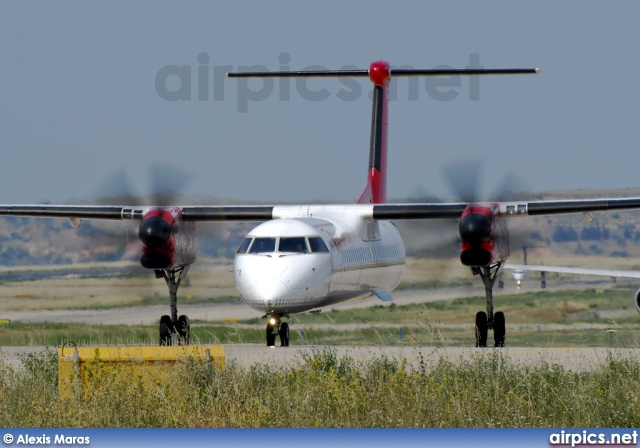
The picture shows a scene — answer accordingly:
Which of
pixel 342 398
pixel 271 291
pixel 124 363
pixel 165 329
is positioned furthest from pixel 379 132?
pixel 342 398

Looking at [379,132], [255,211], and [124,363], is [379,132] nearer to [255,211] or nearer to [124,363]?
[255,211]

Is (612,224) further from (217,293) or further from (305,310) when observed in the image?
(305,310)

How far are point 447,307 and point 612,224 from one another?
43.5 meters

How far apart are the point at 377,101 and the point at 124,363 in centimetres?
1807

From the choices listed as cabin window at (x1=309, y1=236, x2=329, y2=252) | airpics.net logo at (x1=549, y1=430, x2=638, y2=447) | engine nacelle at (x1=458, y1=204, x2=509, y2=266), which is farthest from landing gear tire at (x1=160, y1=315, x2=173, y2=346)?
airpics.net logo at (x1=549, y1=430, x2=638, y2=447)

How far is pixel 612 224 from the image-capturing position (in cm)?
8081

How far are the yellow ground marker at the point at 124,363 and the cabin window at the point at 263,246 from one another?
5.79 meters

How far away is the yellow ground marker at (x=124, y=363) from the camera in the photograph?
53.6 ft

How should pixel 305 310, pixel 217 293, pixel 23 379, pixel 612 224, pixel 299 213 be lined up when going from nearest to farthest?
pixel 23 379 < pixel 305 310 < pixel 299 213 < pixel 217 293 < pixel 612 224


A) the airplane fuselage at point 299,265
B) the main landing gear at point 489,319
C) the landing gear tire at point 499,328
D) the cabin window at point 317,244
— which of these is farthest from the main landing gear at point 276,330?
the landing gear tire at point 499,328

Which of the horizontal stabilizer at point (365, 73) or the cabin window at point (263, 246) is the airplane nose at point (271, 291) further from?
the horizontal stabilizer at point (365, 73)

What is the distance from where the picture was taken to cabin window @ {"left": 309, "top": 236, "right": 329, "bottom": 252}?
77.9ft

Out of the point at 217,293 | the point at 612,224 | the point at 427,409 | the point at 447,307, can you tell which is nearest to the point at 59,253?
the point at 217,293

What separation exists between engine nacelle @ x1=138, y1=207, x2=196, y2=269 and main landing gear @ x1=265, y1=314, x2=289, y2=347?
3.91 m
